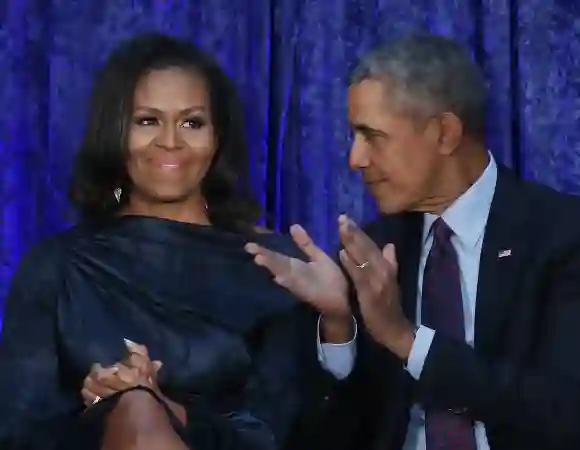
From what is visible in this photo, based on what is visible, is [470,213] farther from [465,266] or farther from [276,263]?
[276,263]

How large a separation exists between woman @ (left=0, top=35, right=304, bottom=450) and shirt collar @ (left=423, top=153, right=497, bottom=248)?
0.29m

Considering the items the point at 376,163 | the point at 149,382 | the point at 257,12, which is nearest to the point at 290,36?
the point at 257,12

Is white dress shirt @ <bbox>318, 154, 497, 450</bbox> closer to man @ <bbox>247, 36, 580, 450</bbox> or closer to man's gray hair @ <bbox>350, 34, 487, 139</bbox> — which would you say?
man @ <bbox>247, 36, 580, 450</bbox>

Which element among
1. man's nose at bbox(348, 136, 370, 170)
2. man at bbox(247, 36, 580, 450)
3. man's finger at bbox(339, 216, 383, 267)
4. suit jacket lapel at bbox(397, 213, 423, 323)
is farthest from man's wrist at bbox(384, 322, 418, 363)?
man's nose at bbox(348, 136, 370, 170)

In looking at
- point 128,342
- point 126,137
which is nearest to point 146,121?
point 126,137

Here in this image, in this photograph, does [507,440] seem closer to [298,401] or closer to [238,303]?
[298,401]

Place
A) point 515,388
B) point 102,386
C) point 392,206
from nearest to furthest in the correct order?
1. point 102,386
2. point 515,388
3. point 392,206

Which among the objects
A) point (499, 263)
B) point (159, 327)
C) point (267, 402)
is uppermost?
point (499, 263)

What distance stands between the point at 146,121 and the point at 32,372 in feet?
1.54

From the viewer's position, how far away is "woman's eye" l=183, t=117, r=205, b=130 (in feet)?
5.61

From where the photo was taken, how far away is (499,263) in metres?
1.57

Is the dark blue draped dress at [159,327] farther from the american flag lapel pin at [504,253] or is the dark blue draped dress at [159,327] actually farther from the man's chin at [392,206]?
the american flag lapel pin at [504,253]

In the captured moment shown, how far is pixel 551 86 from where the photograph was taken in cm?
205

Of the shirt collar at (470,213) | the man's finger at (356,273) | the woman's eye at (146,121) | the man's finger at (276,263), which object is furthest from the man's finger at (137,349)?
the shirt collar at (470,213)
